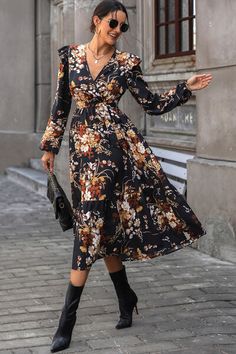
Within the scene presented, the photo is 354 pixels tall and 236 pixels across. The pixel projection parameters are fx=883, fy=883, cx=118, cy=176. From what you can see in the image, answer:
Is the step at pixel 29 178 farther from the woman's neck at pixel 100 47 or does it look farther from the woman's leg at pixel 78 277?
the woman's leg at pixel 78 277

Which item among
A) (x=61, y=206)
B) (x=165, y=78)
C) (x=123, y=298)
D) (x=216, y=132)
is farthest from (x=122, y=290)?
(x=165, y=78)

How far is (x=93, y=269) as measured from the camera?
22.6 feet

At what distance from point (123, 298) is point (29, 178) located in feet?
25.7

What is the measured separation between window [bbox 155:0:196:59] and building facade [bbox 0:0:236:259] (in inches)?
0.4

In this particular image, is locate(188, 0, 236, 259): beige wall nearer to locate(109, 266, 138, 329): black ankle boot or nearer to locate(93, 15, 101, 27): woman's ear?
locate(109, 266, 138, 329): black ankle boot

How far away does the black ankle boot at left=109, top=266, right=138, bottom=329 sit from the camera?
5164mm

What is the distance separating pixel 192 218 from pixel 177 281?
4.58 feet

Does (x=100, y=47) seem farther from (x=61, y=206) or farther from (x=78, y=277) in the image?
(x=78, y=277)

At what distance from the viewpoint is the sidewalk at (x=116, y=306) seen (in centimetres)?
484

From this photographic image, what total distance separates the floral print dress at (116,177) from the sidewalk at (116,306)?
461mm

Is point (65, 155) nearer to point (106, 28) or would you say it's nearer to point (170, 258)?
point (170, 258)

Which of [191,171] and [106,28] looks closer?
[106,28]

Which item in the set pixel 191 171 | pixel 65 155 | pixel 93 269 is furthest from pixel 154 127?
pixel 93 269

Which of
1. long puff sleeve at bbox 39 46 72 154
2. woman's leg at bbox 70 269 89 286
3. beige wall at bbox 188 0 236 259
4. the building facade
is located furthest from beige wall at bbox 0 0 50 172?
woman's leg at bbox 70 269 89 286
